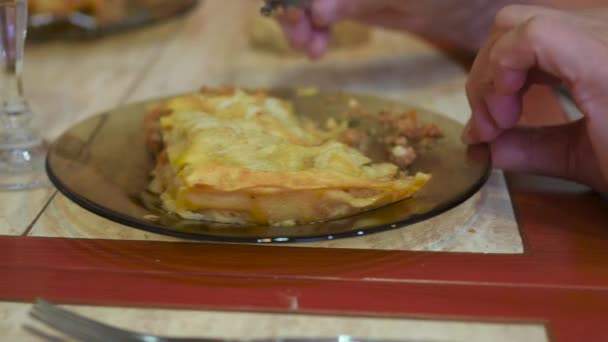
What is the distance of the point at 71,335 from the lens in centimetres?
57

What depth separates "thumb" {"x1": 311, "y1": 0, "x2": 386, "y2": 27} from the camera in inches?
49.4

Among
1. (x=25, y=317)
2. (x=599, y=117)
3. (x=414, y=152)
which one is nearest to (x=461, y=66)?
(x=414, y=152)

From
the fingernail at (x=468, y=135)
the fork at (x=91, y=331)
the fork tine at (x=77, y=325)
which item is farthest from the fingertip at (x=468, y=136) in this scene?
the fork tine at (x=77, y=325)

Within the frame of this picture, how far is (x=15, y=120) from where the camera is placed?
93cm

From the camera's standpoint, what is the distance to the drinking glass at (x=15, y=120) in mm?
878

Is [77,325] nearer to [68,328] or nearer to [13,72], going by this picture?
[68,328]

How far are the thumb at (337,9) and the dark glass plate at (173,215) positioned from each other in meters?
0.26

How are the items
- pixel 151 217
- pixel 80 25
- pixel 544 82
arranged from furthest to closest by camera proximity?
pixel 80 25
pixel 544 82
pixel 151 217

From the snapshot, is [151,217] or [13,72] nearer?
[151,217]

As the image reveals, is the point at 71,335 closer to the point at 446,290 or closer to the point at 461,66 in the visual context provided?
the point at 446,290

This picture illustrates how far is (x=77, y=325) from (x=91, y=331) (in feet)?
0.05

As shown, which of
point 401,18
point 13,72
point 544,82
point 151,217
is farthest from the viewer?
point 401,18

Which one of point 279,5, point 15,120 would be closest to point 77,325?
point 15,120

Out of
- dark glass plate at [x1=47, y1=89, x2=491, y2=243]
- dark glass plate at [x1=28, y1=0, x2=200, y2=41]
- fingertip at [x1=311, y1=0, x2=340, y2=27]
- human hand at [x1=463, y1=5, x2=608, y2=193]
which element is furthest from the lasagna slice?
dark glass plate at [x1=28, y1=0, x2=200, y2=41]
